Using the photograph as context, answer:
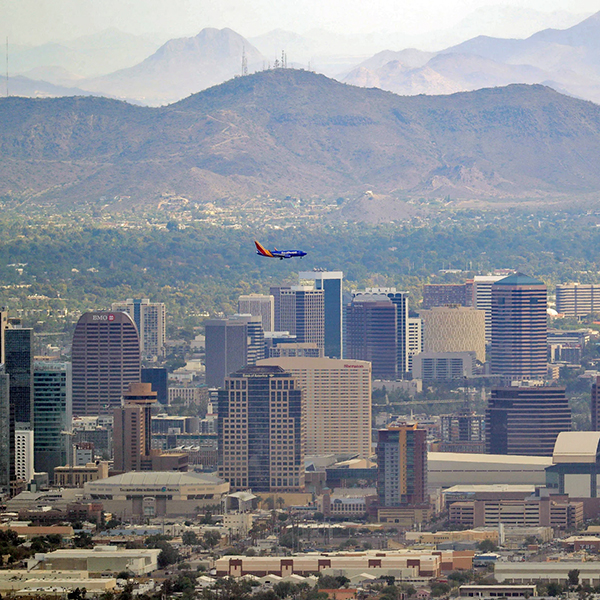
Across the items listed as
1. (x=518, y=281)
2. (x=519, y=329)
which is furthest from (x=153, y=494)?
(x=518, y=281)

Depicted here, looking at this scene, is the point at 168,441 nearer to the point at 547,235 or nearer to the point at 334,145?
the point at 547,235

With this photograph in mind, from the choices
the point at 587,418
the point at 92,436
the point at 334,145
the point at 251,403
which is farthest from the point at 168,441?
the point at 334,145

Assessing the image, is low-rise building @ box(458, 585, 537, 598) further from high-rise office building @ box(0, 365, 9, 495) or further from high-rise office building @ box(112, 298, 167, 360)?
high-rise office building @ box(112, 298, 167, 360)

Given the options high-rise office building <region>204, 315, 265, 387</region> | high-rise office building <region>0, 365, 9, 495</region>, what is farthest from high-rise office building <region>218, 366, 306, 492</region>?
high-rise office building <region>204, 315, 265, 387</region>

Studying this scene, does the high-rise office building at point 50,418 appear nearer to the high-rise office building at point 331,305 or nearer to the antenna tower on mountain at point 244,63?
the high-rise office building at point 331,305

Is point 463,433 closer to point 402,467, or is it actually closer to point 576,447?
point 576,447
